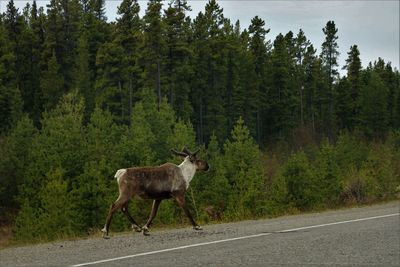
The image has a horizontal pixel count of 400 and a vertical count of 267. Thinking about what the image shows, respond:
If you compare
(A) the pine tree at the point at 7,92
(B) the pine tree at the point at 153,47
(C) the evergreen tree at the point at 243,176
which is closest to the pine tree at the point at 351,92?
(B) the pine tree at the point at 153,47

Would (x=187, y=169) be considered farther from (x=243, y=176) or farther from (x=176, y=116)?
(x=176, y=116)

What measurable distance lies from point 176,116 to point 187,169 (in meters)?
32.8

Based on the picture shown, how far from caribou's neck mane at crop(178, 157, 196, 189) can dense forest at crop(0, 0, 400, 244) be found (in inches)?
236

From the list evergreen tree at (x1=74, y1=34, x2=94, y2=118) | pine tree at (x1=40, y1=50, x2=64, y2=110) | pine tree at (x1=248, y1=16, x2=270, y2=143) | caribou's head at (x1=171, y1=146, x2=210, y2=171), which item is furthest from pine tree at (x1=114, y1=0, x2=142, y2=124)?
caribou's head at (x1=171, y1=146, x2=210, y2=171)

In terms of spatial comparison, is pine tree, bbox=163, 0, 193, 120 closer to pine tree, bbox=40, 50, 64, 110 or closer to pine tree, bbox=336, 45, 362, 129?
pine tree, bbox=40, 50, 64, 110

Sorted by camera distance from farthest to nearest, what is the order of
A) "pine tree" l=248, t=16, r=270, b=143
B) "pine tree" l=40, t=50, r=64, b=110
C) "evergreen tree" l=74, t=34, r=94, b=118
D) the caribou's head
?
"pine tree" l=248, t=16, r=270, b=143 < "evergreen tree" l=74, t=34, r=94, b=118 < "pine tree" l=40, t=50, r=64, b=110 < the caribou's head

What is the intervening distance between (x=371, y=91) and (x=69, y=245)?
9044cm

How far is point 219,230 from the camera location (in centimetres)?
1135

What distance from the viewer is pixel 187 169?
1162cm

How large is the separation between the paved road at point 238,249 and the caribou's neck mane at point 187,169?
1.14 metres

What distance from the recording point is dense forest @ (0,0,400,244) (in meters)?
25.6

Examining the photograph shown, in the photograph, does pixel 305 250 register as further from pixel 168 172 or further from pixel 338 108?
pixel 338 108

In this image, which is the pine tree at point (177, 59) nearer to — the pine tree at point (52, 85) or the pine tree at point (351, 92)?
the pine tree at point (52, 85)

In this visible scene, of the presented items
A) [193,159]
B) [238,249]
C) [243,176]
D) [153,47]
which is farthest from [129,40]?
[238,249]
